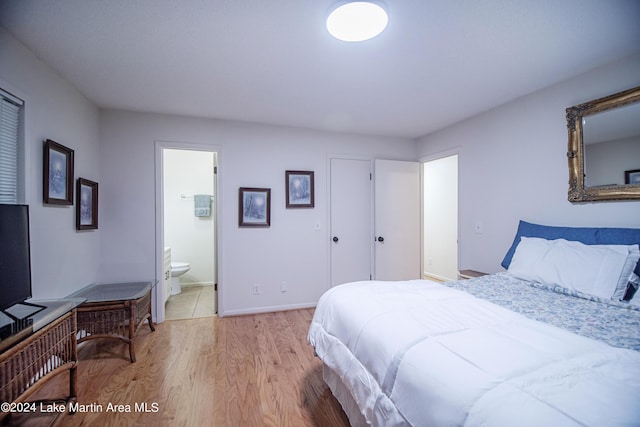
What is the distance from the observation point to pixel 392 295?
1604 mm

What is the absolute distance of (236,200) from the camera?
10.7ft

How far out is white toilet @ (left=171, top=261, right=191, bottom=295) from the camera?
402 cm

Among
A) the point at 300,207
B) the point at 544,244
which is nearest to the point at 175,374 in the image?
the point at 300,207

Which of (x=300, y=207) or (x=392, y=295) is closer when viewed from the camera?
(x=392, y=295)

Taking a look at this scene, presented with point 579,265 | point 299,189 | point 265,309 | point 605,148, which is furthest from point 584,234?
point 265,309

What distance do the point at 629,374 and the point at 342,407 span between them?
1.36 metres

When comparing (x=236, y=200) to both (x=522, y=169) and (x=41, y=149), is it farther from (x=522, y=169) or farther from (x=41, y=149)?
(x=522, y=169)

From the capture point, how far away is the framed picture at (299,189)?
11.3ft

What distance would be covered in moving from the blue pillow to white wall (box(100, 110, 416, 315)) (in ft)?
6.64

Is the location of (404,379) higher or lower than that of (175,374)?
higher

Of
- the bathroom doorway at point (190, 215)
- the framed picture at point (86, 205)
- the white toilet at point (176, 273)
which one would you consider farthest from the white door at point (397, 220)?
the framed picture at point (86, 205)

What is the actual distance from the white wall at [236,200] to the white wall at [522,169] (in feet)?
4.02

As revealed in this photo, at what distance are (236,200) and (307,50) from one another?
1966mm

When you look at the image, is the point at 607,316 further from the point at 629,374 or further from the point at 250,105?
the point at 250,105
